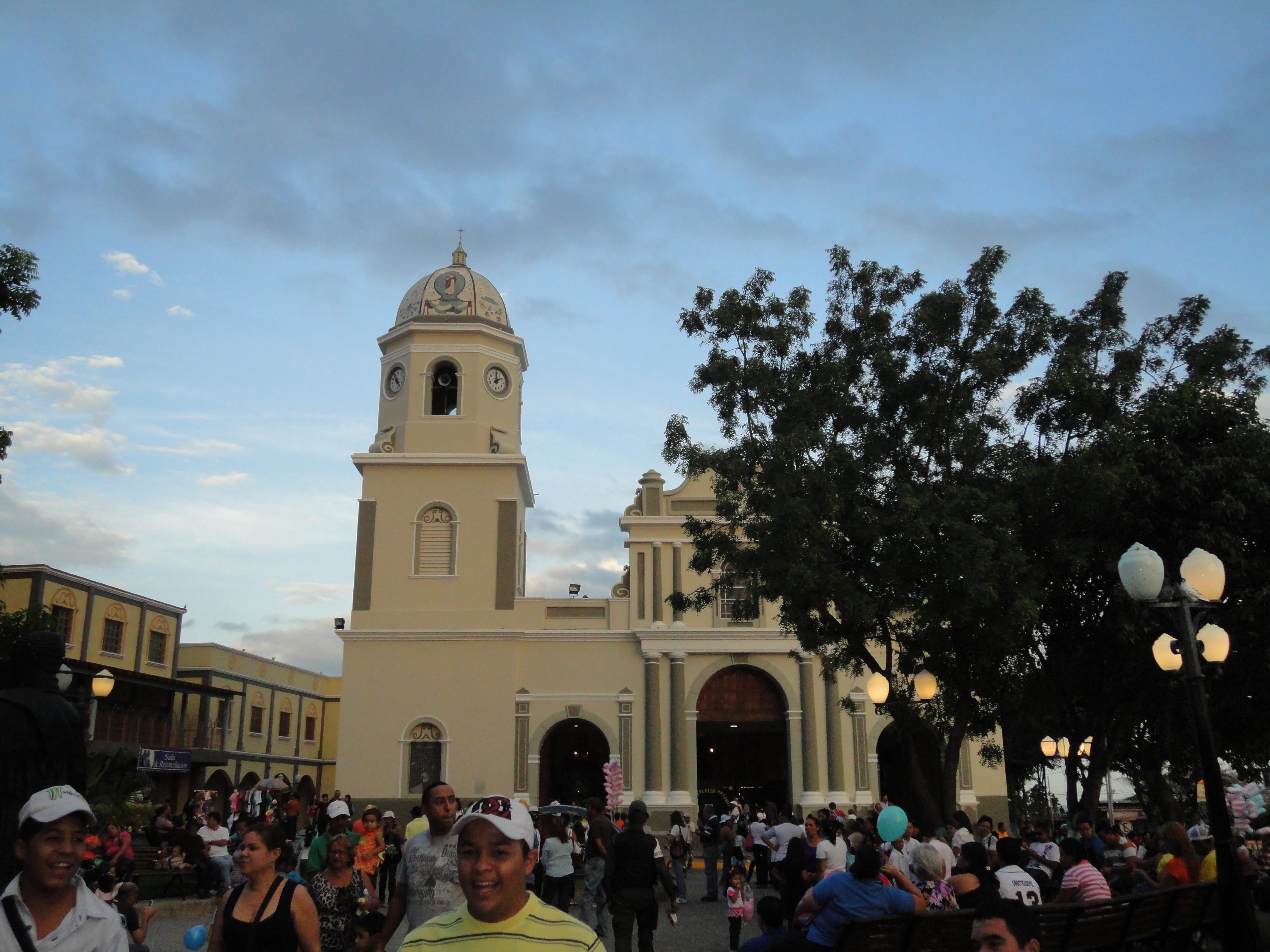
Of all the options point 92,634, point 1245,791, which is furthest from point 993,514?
point 92,634

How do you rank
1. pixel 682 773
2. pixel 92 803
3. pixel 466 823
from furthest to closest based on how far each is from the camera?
pixel 682 773, pixel 92 803, pixel 466 823

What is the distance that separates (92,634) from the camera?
3509cm

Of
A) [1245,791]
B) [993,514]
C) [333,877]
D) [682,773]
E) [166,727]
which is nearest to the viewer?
[333,877]

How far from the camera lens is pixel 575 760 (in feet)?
107

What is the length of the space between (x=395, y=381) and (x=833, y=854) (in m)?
25.1

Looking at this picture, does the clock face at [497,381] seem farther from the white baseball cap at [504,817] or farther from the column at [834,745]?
the white baseball cap at [504,817]

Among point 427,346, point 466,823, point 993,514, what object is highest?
point 427,346

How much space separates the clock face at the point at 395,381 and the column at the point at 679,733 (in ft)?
37.9

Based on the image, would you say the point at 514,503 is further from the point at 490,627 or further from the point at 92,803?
the point at 92,803

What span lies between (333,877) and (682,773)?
24.3 meters

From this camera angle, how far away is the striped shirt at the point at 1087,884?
31.1 feet

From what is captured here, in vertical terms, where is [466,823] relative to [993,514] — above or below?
below

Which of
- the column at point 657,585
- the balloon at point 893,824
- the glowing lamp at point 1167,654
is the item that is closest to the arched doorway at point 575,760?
the column at point 657,585

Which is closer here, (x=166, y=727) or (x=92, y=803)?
(x=92, y=803)
